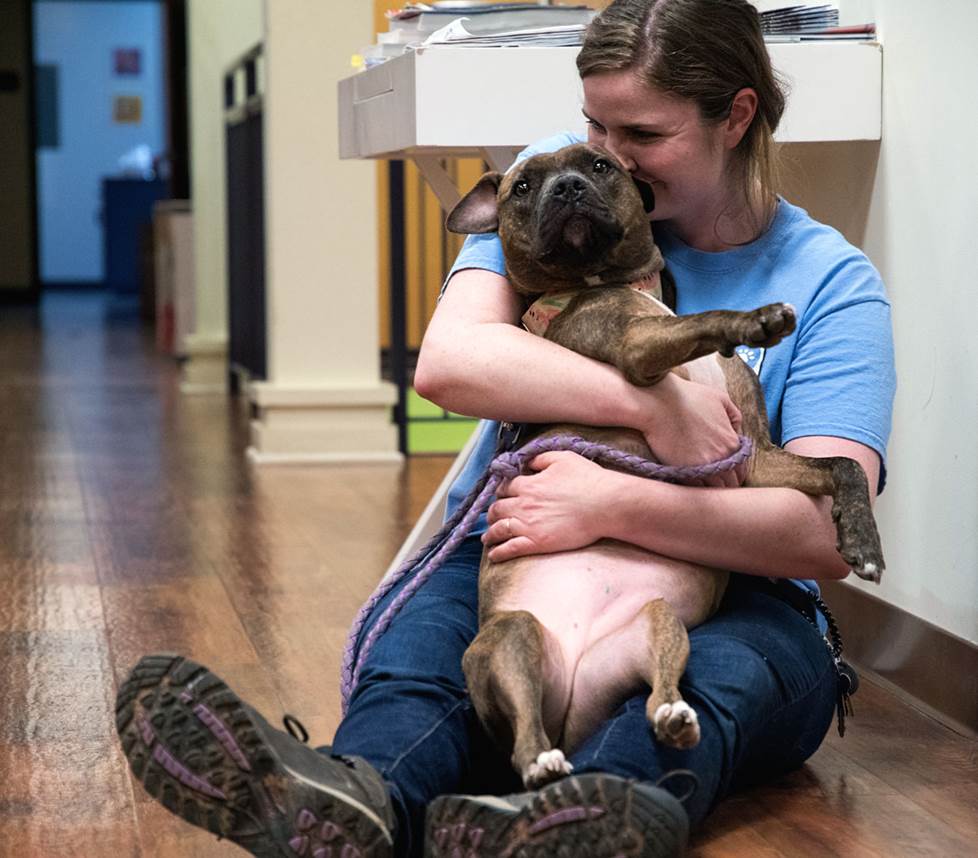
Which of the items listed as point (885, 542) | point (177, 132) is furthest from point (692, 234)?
point (177, 132)

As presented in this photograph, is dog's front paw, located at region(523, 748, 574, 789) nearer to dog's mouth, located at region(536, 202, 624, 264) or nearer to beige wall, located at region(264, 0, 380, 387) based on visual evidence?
dog's mouth, located at region(536, 202, 624, 264)

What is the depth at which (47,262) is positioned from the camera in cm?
1683

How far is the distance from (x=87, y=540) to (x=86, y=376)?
4027mm

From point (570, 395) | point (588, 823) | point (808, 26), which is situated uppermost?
point (808, 26)

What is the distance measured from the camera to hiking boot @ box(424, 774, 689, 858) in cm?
123

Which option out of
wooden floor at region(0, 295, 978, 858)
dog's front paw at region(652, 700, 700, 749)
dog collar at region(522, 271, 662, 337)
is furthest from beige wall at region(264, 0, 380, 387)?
dog's front paw at region(652, 700, 700, 749)

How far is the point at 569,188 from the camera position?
166cm

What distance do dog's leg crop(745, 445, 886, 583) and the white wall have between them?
1.55 feet

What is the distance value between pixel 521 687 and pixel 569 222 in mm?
525

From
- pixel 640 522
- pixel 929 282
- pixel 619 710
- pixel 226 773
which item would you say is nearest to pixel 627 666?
pixel 619 710

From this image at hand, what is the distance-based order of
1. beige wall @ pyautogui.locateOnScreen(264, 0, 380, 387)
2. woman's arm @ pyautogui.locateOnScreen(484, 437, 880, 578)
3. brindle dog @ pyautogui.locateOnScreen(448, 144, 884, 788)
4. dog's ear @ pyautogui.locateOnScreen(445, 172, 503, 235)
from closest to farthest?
1. brindle dog @ pyautogui.locateOnScreen(448, 144, 884, 788)
2. woman's arm @ pyautogui.locateOnScreen(484, 437, 880, 578)
3. dog's ear @ pyautogui.locateOnScreen(445, 172, 503, 235)
4. beige wall @ pyautogui.locateOnScreen(264, 0, 380, 387)

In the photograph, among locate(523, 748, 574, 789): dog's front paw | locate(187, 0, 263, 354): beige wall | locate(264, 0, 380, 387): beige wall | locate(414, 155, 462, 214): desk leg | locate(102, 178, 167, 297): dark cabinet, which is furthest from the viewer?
locate(102, 178, 167, 297): dark cabinet

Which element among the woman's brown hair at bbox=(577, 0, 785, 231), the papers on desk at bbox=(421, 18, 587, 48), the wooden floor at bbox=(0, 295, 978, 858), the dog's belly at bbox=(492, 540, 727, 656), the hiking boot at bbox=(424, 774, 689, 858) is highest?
the papers on desk at bbox=(421, 18, 587, 48)

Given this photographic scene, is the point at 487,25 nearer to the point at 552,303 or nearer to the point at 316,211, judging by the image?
the point at 552,303
